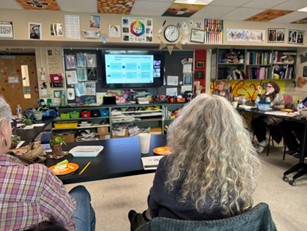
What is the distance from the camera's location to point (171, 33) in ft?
12.4

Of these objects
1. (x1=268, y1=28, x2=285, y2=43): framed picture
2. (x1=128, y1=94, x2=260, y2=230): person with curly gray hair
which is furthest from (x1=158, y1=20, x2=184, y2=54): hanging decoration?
(x1=128, y1=94, x2=260, y2=230): person with curly gray hair

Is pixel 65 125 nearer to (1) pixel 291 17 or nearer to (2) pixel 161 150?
(2) pixel 161 150

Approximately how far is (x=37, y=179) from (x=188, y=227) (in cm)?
56

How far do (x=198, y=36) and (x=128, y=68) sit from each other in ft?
4.64

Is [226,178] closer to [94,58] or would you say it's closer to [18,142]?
[18,142]

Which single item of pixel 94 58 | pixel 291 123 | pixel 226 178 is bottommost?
pixel 291 123

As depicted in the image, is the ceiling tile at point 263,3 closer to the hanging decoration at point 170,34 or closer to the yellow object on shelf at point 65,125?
the hanging decoration at point 170,34

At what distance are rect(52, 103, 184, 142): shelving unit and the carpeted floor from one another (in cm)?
135

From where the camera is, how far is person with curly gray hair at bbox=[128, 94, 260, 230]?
0.78m

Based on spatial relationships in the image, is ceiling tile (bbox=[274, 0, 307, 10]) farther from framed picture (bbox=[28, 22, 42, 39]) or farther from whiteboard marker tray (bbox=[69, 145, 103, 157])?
framed picture (bbox=[28, 22, 42, 39])

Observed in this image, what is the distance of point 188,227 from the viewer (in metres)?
0.63

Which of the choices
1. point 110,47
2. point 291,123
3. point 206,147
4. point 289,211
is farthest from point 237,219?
point 110,47

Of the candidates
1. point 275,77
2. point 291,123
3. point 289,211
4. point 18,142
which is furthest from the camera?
point 275,77

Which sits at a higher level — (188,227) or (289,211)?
(188,227)
